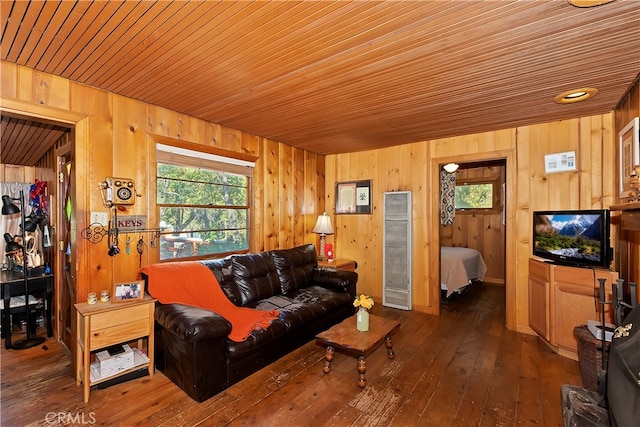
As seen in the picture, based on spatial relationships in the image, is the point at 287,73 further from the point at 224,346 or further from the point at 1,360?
the point at 1,360

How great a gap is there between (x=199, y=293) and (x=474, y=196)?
5842 millimetres

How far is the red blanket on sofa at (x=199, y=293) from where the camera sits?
2502 mm

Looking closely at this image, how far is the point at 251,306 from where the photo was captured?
9.98ft

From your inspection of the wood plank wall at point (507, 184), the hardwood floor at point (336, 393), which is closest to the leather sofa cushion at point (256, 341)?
the hardwood floor at point (336, 393)

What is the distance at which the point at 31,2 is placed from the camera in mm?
1470

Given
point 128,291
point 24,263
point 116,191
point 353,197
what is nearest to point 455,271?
point 353,197

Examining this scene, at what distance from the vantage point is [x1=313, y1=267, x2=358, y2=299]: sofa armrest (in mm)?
3619

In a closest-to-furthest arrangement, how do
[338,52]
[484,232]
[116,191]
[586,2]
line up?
[586,2] → [338,52] → [116,191] → [484,232]

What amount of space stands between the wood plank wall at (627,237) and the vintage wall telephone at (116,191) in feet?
13.6

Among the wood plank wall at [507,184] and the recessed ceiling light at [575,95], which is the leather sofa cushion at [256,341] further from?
the recessed ceiling light at [575,95]

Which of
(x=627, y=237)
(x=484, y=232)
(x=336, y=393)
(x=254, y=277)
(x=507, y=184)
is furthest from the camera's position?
(x=484, y=232)

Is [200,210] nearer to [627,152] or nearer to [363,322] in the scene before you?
[363,322]

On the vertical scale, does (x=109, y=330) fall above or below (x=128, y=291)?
below

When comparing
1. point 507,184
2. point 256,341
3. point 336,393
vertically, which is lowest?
point 336,393
